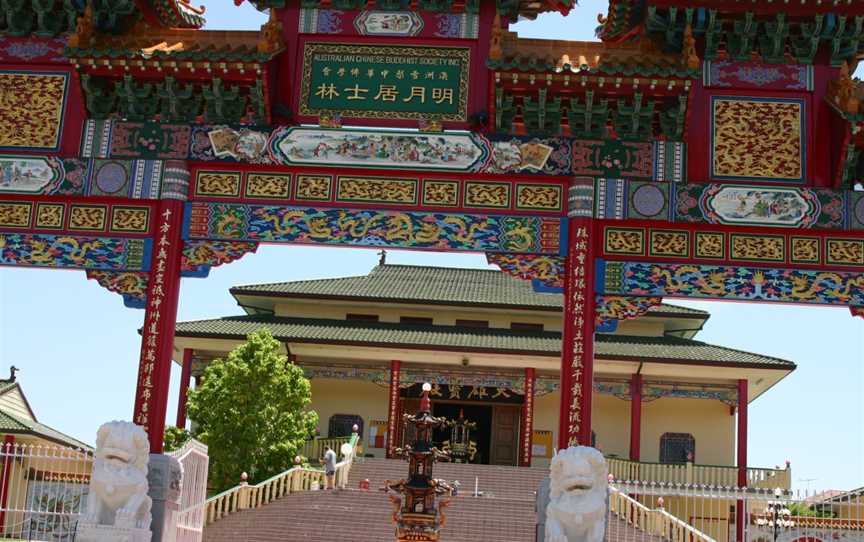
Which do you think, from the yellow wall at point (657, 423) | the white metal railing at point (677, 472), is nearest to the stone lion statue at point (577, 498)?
the white metal railing at point (677, 472)

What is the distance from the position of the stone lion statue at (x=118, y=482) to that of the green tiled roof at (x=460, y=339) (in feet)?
57.1

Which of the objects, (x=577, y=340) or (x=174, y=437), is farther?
(x=174, y=437)

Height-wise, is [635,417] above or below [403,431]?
above

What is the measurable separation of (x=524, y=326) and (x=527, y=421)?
4.58m

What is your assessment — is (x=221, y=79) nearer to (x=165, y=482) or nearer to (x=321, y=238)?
(x=321, y=238)

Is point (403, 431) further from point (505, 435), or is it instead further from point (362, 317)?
point (362, 317)

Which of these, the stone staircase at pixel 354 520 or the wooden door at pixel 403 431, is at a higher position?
the wooden door at pixel 403 431

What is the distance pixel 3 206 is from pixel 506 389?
17929 mm

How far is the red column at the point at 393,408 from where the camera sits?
2977 centimetres

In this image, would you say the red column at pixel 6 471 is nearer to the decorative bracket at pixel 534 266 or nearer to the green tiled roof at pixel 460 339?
the decorative bracket at pixel 534 266

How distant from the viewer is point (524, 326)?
33.4 metres

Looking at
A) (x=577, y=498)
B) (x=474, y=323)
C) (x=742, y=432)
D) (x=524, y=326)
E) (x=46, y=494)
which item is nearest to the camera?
(x=577, y=498)

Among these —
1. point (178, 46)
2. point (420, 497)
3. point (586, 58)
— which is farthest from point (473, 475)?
point (420, 497)

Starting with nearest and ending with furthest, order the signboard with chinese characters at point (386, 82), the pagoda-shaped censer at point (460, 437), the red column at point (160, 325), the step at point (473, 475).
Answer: the red column at point (160, 325) < the signboard with chinese characters at point (386, 82) < the step at point (473, 475) < the pagoda-shaped censer at point (460, 437)
